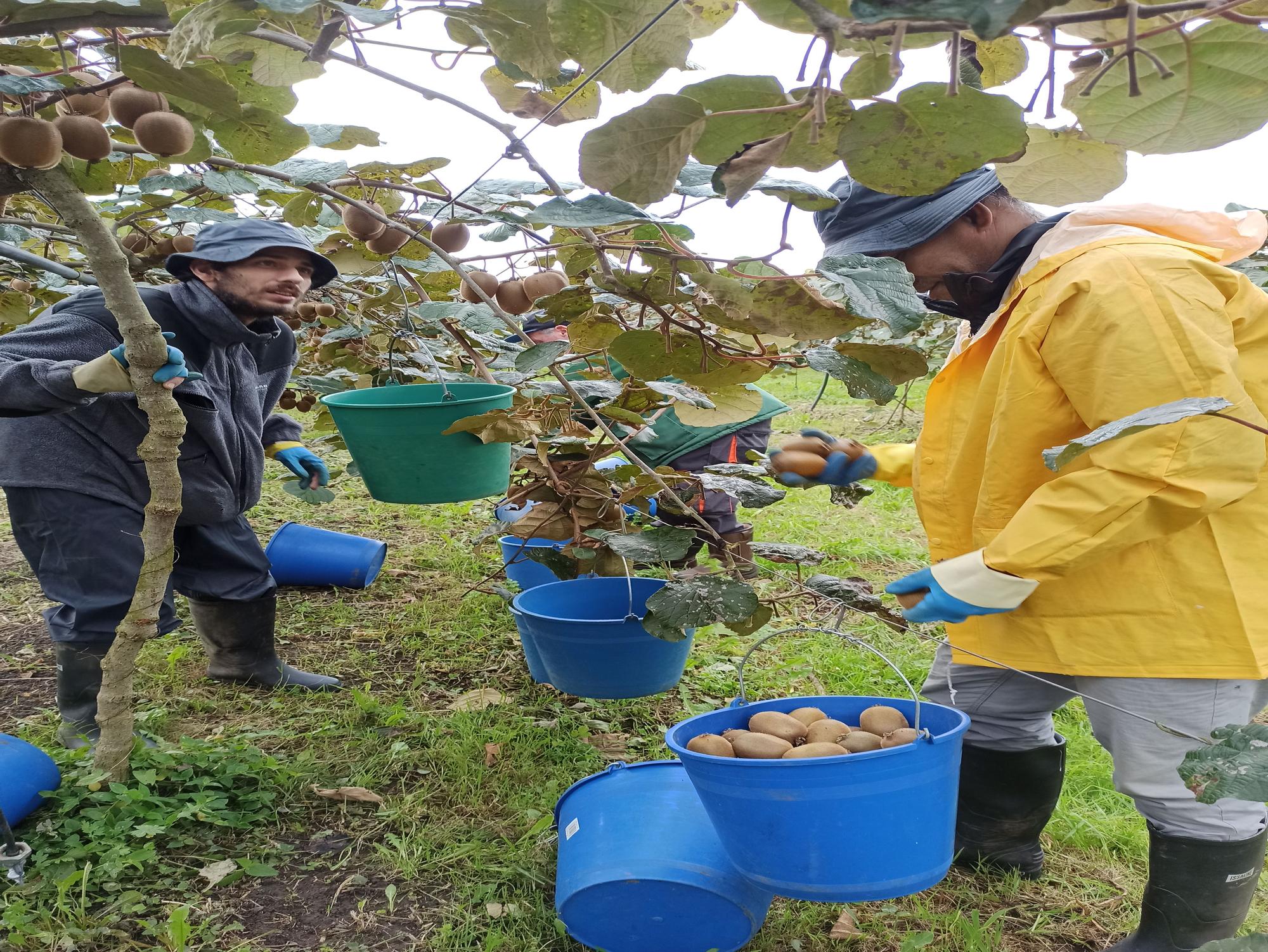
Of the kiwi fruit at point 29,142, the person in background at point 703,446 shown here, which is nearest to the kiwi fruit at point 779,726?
the kiwi fruit at point 29,142

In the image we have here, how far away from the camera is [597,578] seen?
2.47m

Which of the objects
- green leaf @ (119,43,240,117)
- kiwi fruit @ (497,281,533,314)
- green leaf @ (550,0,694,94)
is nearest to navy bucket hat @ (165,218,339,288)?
kiwi fruit @ (497,281,533,314)

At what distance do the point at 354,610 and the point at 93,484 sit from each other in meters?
1.35

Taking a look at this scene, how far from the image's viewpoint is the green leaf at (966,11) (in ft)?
1.25

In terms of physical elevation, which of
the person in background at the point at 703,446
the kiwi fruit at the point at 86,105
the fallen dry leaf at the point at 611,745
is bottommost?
the fallen dry leaf at the point at 611,745

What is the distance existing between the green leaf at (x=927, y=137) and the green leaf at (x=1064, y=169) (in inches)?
4.5

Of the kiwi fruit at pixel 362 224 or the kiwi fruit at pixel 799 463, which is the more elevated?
the kiwi fruit at pixel 362 224

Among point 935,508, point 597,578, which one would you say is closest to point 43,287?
point 597,578

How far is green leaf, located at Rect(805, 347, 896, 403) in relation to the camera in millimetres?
1075

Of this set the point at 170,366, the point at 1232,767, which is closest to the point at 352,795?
the point at 170,366

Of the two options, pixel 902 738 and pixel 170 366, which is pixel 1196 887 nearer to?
pixel 902 738

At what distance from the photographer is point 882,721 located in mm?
1401

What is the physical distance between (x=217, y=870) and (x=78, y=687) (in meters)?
0.85

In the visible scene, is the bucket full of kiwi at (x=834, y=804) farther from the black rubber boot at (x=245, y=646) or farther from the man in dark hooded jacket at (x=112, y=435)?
the black rubber boot at (x=245, y=646)
